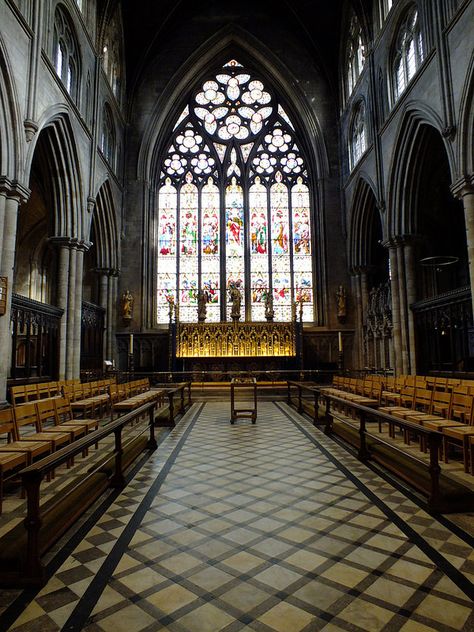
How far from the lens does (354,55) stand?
19.8 meters

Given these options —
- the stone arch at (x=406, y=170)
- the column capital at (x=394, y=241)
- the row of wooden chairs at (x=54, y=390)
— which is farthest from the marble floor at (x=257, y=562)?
the stone arch at (x=406, y=170)

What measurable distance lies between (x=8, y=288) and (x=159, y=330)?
11779mm

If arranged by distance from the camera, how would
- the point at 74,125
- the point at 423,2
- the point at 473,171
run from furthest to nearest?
the point at 74,125, the point at 423,2, the point at 473,171

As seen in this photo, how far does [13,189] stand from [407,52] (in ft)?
44.2

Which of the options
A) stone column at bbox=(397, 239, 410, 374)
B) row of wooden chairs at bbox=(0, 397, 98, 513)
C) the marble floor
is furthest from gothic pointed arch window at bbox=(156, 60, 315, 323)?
the marble floor

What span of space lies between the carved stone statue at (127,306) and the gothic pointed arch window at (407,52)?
46.8 feet

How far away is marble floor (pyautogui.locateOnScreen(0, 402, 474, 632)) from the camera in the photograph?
258 cm

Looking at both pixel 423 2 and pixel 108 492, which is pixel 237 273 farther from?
pixel 108 492

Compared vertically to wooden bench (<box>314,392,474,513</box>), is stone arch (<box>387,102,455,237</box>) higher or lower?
higher

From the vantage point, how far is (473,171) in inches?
400

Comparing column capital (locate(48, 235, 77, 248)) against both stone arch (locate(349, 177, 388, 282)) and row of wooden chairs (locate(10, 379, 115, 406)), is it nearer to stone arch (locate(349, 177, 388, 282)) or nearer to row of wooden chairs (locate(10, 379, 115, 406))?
row of wooden chairs (locate(10, 379, 115, 406))

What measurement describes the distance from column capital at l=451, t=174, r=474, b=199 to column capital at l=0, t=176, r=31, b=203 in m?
10.7

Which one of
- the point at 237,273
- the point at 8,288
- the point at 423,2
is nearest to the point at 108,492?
the point at 8,288

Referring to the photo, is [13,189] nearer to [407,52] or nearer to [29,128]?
[29,128]
